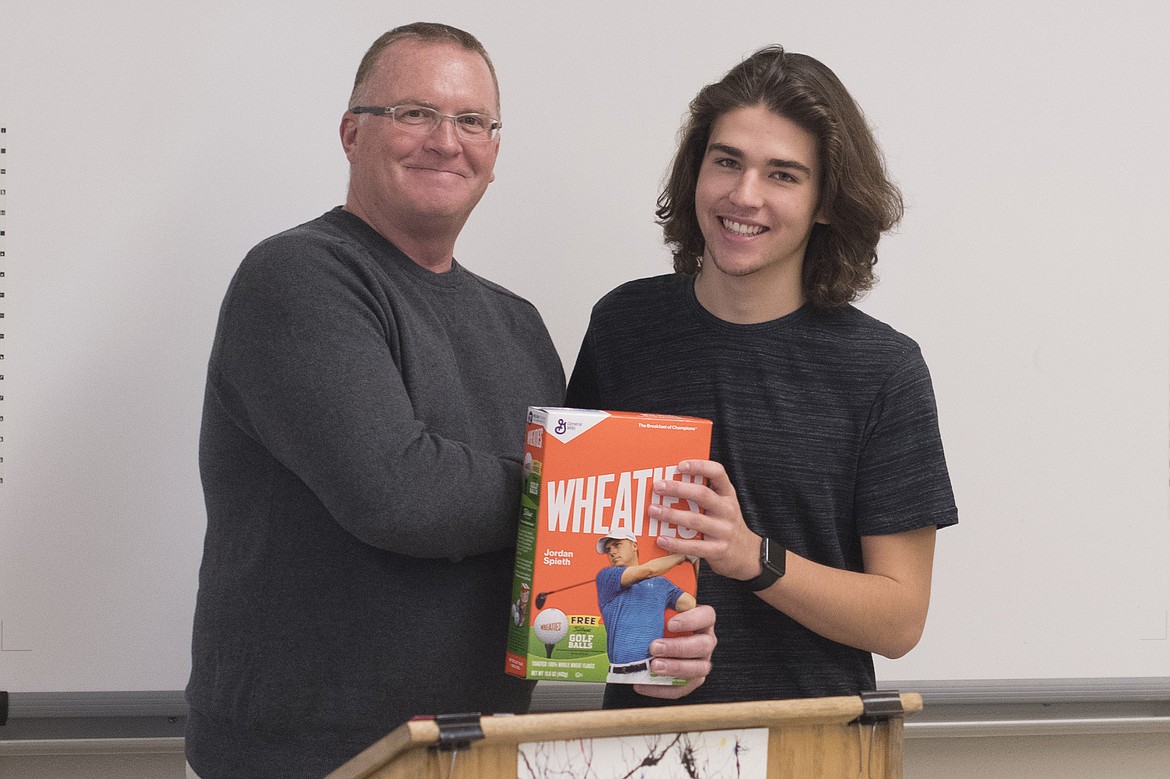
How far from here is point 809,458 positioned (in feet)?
4.34

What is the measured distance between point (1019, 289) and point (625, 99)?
0.81 m

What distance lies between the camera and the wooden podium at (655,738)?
2.48ft

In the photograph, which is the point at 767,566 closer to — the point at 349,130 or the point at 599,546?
the point at 599,546

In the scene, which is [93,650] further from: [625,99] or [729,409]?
[625,99]

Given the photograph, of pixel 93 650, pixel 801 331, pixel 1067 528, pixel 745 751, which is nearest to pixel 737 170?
pixel 801 331

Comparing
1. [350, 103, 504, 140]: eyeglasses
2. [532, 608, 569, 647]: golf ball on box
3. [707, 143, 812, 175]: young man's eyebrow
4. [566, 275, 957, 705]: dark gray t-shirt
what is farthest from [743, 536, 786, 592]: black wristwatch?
[350, 103, 504, 140]: eyeglasses

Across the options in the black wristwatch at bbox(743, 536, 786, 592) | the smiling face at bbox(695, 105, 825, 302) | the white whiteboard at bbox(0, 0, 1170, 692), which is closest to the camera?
the black wristwatch at bbox(743, 536, 786, 592)

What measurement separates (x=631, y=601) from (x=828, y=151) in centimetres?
63

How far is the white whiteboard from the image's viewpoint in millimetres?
1624

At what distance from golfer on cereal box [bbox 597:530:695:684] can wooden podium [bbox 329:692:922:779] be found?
0.64 feet

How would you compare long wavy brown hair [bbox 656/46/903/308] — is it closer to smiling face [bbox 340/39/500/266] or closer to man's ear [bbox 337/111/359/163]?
smiling face [bbox 340/39/500/266]

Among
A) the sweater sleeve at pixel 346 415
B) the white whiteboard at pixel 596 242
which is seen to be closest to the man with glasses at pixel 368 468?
the sweater sleeve at pixel 346 415

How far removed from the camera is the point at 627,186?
183 centimetres

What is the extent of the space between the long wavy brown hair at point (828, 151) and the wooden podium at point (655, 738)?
0.63 m
